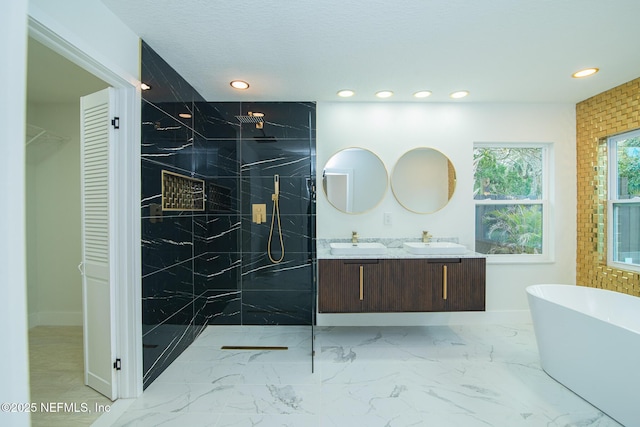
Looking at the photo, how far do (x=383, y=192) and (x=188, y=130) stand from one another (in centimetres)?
202

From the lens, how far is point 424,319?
3.05 m

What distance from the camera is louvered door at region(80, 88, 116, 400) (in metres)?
1.84

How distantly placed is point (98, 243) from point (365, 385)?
2106mm

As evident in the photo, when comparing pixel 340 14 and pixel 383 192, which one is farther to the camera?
pixel 383 192

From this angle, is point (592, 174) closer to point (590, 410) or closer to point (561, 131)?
point (561, 131)

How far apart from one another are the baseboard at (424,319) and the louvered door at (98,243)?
6.14 ft

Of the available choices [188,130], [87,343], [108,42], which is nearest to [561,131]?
[188,130]

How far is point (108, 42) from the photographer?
5.47 feet

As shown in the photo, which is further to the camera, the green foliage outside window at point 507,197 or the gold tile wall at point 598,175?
the green foliage outside window at point 507,197

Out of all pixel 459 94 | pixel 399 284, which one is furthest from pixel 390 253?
pixel 459 94

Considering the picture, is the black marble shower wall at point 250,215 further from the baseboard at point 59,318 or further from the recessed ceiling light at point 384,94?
the baseboard at point 59,318

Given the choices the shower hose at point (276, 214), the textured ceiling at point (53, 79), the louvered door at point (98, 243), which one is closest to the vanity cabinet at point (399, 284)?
the shower hose at point (276, 214)

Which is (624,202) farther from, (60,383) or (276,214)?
(60,383)

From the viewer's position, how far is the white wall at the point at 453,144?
120 inches
